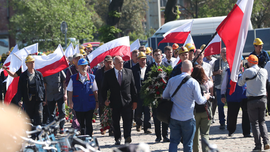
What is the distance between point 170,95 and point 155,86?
1802 millimetres

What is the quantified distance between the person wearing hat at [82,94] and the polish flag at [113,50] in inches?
93.1

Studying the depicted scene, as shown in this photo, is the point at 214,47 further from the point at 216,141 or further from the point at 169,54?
the point at 216,141

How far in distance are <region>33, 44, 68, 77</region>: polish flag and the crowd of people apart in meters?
0.38

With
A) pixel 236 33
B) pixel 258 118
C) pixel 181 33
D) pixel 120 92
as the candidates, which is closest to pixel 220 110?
pixel 258 118

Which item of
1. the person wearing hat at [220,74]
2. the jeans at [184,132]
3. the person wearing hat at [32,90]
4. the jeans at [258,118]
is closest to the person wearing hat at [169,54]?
the person wearing hat at [220,74]

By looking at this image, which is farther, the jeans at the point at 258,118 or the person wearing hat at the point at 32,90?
the person wearing hat at the point at 32,90

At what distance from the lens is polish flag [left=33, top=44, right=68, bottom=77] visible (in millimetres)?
9562

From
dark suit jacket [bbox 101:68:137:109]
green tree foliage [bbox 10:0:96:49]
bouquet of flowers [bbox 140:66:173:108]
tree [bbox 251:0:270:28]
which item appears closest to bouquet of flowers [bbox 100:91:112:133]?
dark suit jacket [bbox 101:68:137:109]

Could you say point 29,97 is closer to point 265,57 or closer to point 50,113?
point 50,113

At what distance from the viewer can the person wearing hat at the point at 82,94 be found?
7973 mm

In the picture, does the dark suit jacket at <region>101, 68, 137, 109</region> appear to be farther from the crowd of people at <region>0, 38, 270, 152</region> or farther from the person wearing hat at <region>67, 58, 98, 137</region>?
the person wearing hat at <region>67, 58, 98, 137</region>

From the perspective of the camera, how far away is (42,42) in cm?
3250

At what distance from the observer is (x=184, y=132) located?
6.08m

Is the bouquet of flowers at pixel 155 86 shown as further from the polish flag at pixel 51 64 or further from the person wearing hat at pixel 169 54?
the polish flag at pixel 51 64
